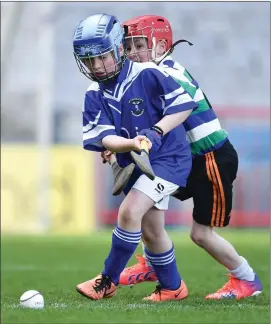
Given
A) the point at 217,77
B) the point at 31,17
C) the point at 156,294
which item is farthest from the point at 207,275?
the point at 217,77

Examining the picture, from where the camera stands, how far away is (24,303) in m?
5.18

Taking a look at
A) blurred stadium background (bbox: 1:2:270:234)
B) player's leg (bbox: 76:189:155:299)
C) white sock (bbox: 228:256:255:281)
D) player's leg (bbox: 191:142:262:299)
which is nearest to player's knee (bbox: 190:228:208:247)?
player's leg (bbox: 191:142:262:299)

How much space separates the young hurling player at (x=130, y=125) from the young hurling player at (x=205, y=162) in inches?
10.6

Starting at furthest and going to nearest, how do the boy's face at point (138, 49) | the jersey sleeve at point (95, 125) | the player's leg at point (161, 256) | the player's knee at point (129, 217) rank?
1. the boy's face at point (138, 49)
2. the player's leg at point (161, 256)
3. the jersey sleeve at point (95, 125)
4. the player's knee at point (129, 217)

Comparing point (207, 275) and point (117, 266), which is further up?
point (117, 266)

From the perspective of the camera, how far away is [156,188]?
546 centimetres

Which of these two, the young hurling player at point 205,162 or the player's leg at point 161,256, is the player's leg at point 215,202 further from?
the player's leg at point 161,256

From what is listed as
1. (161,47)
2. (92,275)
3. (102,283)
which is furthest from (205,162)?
(92,275)

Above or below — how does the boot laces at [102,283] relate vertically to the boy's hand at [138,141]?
below

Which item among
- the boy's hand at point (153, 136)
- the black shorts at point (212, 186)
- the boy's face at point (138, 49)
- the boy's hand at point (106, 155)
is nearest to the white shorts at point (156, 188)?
the boy's hand at point (153, 136)

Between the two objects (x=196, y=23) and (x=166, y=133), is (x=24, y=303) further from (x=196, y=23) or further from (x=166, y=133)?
(x=196, y=23)

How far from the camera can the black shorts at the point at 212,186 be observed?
5957mm

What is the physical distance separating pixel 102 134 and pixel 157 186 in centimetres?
39

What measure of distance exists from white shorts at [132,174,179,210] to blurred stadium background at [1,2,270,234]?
980 cm
